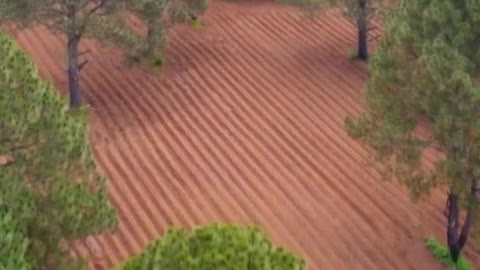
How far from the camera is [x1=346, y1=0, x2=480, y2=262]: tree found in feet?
41.2

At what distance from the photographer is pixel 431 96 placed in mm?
12945

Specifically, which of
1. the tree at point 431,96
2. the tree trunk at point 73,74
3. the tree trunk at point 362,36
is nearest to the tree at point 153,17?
the tree trunk at point 73,74

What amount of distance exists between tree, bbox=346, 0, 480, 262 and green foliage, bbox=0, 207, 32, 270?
6810 millimetres

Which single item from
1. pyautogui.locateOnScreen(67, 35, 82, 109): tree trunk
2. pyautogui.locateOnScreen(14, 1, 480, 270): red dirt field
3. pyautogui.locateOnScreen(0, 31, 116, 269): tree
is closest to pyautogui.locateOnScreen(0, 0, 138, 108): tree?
pyautogui.locateOnScreen(67, 35, 82, 109): tree trunk

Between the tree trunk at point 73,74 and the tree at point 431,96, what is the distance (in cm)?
766

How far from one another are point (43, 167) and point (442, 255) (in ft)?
26.4

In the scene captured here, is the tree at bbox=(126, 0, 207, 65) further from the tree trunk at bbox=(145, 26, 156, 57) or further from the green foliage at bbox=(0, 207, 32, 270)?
the green foliage at bbox=(0, 207, 32, 270)

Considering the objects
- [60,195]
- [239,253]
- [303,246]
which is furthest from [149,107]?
[239,253]

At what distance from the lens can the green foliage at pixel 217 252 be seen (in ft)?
24.0

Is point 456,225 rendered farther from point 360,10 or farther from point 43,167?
point 360,10

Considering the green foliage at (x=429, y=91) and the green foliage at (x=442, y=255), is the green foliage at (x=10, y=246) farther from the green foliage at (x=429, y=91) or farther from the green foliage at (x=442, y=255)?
the green foliage at (x=442, y=255)

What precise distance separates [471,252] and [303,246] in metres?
3.19

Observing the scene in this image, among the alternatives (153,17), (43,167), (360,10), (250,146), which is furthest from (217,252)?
(360,10)

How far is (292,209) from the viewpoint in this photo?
1659 cm
